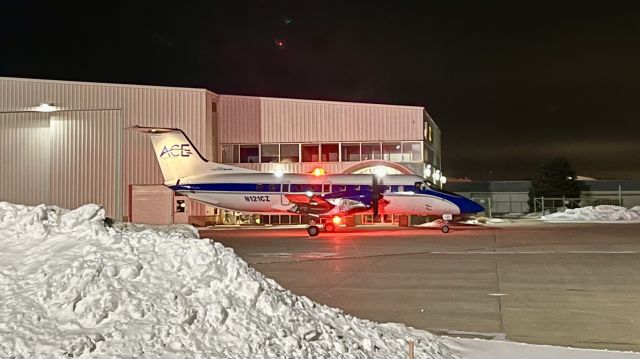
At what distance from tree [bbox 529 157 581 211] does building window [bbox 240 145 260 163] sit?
4265cm

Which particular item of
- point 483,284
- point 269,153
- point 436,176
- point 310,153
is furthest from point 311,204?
point 436,176

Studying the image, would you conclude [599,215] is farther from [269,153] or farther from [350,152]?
[269,153]

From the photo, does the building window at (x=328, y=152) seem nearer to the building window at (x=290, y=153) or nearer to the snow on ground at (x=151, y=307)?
the building window at (x=290, y=153)

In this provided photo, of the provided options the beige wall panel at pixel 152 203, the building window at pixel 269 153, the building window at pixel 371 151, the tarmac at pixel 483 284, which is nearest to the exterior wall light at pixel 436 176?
the building window at pixel 371 151

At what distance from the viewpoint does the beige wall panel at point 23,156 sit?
32.8 m

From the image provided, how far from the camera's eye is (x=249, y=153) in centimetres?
4325

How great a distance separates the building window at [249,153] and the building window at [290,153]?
190 cm

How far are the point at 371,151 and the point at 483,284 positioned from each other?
2844 centimetres

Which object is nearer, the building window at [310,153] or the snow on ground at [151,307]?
the snow on ground at [151,307]

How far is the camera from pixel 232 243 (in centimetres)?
2642

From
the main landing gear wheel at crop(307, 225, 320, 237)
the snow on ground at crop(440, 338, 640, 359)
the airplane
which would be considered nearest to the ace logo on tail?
the airplane

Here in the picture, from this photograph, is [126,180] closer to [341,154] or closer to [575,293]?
[341,154]

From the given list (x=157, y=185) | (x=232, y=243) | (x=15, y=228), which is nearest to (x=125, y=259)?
(x=15, y=228)

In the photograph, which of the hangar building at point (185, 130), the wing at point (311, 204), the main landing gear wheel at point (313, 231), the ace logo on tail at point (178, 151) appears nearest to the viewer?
the main landing gear wheel at point (313, 231)
